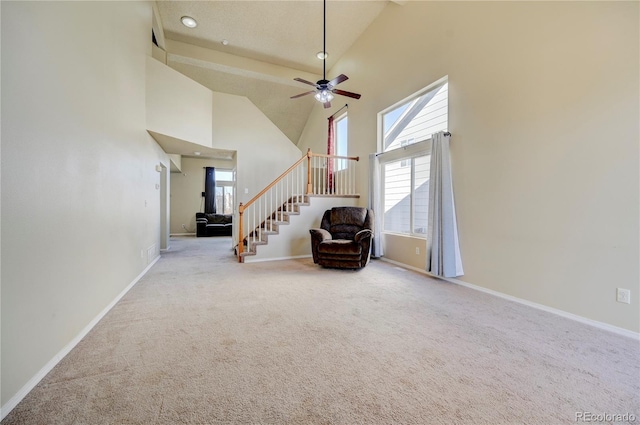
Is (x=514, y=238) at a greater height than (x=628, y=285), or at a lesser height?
greater

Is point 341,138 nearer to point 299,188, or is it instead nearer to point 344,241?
point 299,188

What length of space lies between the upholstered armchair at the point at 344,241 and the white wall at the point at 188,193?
6552 mm

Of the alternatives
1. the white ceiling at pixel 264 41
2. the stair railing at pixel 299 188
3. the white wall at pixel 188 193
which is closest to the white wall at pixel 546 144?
the white ceiling at pixel 264 41

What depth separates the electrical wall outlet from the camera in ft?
7.29

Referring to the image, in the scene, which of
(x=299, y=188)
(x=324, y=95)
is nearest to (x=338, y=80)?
(x=324, y=95)

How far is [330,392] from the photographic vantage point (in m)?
1.49

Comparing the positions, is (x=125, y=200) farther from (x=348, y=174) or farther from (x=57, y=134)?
(x=348, y=174)

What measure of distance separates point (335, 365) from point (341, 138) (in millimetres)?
6127

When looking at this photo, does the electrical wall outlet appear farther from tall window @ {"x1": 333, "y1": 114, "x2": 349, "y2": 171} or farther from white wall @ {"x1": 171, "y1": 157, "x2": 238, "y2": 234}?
white wall @ {"x1": 171, "y1": 157, "x2": 238, "y2": 234}

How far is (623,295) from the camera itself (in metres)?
2.25

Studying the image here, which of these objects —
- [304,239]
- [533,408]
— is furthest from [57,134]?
[304,239]

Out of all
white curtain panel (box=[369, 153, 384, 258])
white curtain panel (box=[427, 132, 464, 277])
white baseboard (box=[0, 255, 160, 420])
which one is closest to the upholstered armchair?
white curtain panel (box=[369, 153, 384, 258])

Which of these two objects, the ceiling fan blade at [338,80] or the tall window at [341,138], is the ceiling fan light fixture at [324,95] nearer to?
the ceiling fan blade at [338,80]

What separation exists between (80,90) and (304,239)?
4.06 meters
